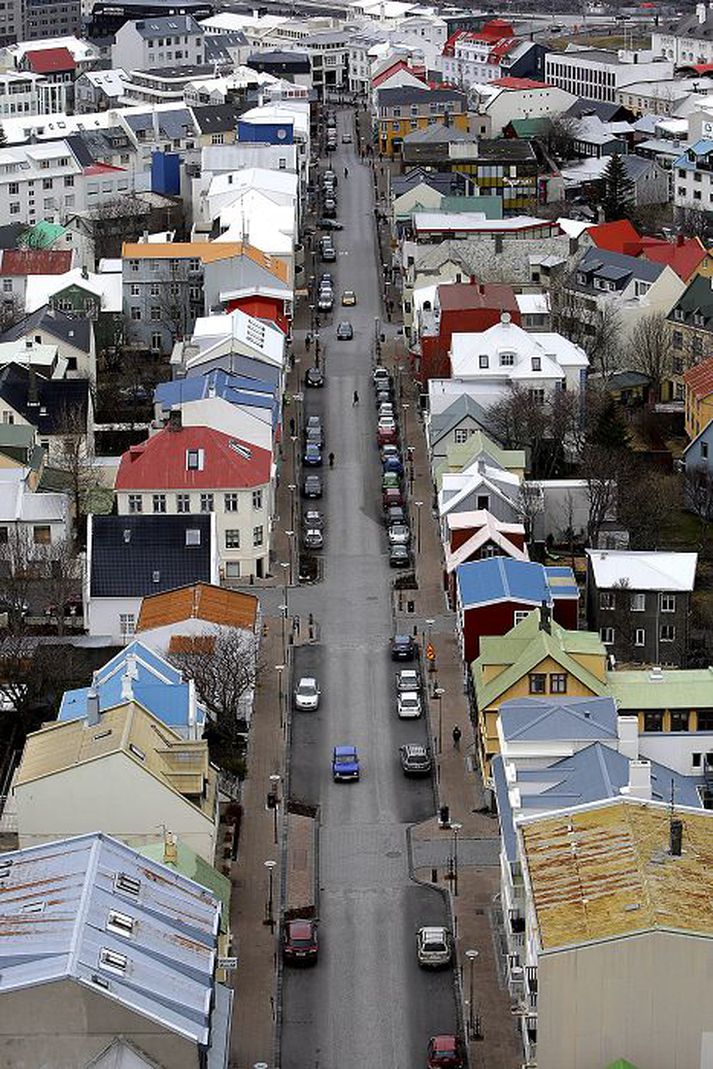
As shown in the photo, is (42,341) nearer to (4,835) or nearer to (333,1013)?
(4,835)

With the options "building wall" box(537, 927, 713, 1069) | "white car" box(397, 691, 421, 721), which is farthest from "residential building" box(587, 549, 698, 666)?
"building wall" box(537, 927, 713, 1069)

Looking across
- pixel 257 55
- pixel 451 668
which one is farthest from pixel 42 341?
pixel 257 55

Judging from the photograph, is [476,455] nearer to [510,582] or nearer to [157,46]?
[510,582]

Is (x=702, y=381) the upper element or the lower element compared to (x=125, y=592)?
upper

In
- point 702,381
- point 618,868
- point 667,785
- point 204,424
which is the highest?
point 702,381

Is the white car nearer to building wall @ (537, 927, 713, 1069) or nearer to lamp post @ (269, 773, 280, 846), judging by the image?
lamp post @ (269, 773, 280, 846)

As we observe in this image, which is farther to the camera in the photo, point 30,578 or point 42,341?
point 42,341
